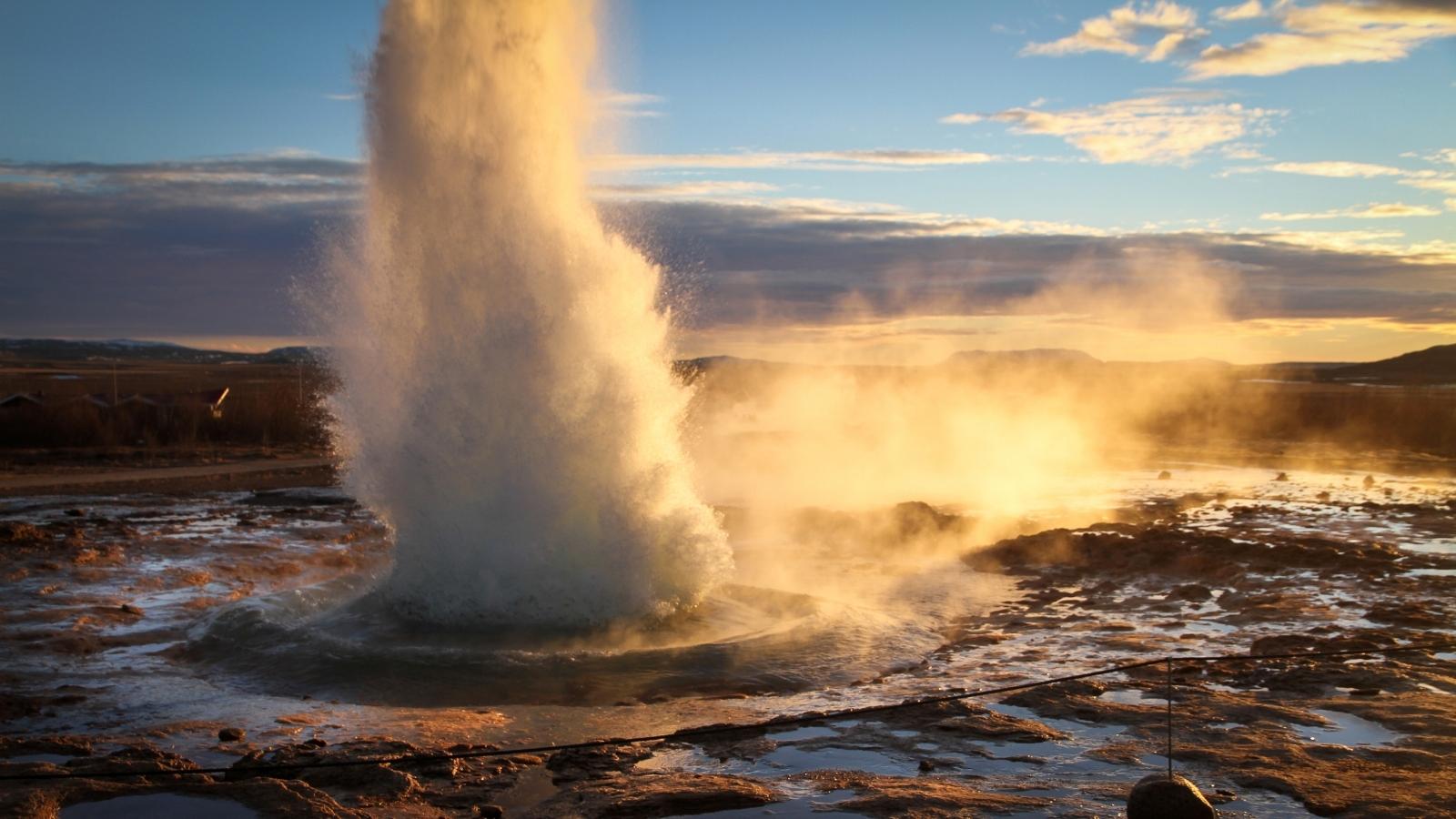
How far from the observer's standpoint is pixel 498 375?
33.7 feet

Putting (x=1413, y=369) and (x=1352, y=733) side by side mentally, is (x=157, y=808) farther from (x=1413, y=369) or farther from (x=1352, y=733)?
(x=1413, y=369)

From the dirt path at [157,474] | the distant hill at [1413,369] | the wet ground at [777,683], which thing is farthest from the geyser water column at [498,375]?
the distant hill at [1413,369]

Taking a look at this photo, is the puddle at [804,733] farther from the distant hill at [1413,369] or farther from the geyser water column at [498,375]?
the distant hill at [1413,369]

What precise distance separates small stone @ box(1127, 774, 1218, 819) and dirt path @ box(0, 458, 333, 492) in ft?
67.0

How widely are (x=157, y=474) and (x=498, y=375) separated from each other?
1546cm

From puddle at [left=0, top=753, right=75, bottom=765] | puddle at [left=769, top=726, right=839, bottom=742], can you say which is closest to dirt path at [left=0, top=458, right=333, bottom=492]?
puddle at [left=0, top=753, right=75, bottom=765]

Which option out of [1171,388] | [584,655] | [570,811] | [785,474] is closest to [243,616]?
[584,655]

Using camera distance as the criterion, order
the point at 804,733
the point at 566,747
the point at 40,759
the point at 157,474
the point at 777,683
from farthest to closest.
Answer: the point at 157,474 < the point at 777,683 < the point at 804,733 < the point at 566,747 < the point at 40,759

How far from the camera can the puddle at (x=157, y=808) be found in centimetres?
532

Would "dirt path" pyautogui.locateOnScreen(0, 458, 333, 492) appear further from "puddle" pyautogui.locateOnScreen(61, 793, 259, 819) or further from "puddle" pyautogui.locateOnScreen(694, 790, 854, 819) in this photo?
"puddle" pyautogui.locateOnScreen(694, 790, 854, 819)

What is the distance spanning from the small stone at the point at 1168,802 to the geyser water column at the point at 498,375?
580 cm

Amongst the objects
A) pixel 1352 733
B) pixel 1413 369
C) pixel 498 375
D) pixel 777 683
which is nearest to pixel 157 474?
pixel 498 375

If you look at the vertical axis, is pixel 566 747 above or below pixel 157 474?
above

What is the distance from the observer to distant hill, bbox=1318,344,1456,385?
266 ft
